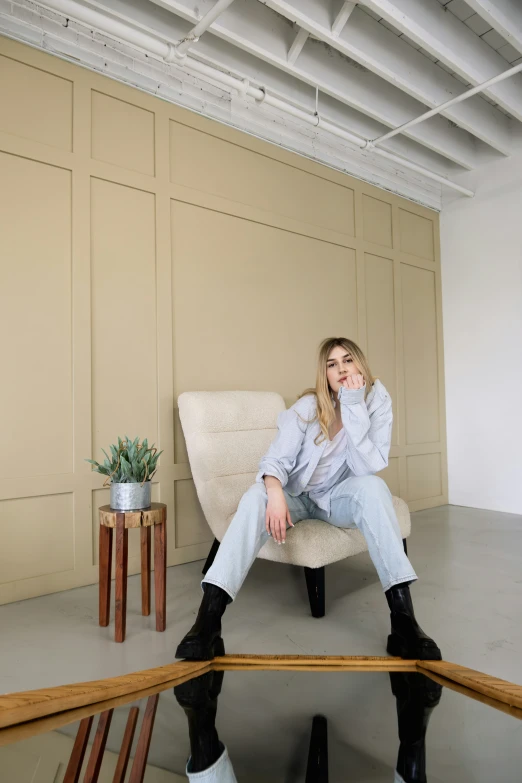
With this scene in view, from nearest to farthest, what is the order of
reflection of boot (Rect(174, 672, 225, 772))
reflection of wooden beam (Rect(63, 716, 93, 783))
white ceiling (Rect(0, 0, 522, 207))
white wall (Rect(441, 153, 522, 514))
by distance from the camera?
reflection of wooden beam (Rect(63, 716, 93, 783)) < reflection of boot (Rect(174, 672, 225, 772)) < white ceiling (Rect(0, 0, 522, 207)) < white wall (Rect(441, 153, 522, 514))

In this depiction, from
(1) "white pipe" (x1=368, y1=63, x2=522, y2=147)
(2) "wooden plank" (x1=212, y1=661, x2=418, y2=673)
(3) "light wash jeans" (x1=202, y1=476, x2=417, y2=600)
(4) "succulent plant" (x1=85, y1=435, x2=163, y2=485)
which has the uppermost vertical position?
(1) "white pipe" (x1=368, y1=63, x2=522, y2=147)

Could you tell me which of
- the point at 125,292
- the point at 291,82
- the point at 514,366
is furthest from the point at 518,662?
the point at 291,82

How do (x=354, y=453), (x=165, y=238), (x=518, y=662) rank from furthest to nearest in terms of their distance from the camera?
(x=165, y=238), (x=354, y=453), (x=518, y=662)

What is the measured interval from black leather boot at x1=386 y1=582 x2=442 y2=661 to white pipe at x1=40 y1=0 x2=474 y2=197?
264 centimetres

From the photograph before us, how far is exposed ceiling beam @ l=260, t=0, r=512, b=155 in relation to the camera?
265 centimetres

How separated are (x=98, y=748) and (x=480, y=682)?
85 centimetres

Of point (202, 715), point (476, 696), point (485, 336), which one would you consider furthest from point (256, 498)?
point (485, 336)

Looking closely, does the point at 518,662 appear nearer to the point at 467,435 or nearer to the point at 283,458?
the point at 283,458

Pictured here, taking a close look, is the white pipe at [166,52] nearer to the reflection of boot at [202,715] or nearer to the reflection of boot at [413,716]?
the reflection of boot at [202,715]

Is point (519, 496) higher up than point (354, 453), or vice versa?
point (354, 453)

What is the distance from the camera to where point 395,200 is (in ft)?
14.0

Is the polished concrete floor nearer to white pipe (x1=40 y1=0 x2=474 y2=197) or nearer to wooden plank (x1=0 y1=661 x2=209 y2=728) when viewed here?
wooden plank (x1=0 y1=661 x2=209 y2=728)

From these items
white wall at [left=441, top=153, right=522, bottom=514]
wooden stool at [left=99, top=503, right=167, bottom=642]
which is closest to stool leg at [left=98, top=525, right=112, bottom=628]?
wooden stool at [left=99, top=503, right=167, bottom=642]

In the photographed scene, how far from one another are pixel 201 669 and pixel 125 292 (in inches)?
72.8
